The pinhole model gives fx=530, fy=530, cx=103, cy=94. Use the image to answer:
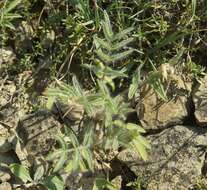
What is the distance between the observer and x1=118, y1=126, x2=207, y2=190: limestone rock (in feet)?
10.8

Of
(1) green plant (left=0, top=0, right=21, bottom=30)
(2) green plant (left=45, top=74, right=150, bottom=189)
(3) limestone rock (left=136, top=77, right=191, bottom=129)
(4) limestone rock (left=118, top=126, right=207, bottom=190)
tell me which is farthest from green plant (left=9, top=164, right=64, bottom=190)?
(1) green plant (left=0, top=0, right=21, bottom=30)

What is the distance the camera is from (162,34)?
3.53 metres

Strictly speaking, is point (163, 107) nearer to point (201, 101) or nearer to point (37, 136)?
point (201, 101)

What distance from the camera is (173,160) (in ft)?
10.9

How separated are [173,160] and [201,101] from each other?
0.42 m

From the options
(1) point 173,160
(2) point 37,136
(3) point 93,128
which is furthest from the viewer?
(2) point 37,136

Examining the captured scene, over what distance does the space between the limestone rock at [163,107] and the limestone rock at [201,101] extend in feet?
0.20

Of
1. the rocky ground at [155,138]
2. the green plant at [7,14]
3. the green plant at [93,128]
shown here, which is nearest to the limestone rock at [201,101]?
the rocky ground at [155,138]

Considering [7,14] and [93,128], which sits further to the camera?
[7,14]

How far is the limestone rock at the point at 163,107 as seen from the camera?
341cm

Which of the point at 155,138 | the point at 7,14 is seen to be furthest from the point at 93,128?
the point at 7,14

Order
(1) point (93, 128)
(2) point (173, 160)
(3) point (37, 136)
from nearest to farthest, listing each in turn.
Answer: (1) point (93, 128), (2) point (173, 160), (3) point (37, 136)

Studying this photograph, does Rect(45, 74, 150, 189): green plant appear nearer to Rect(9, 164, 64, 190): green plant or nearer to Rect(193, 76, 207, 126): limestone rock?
Rect(9, 164, 64, 190): green plant

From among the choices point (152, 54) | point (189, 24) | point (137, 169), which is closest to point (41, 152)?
point (137, 169)
